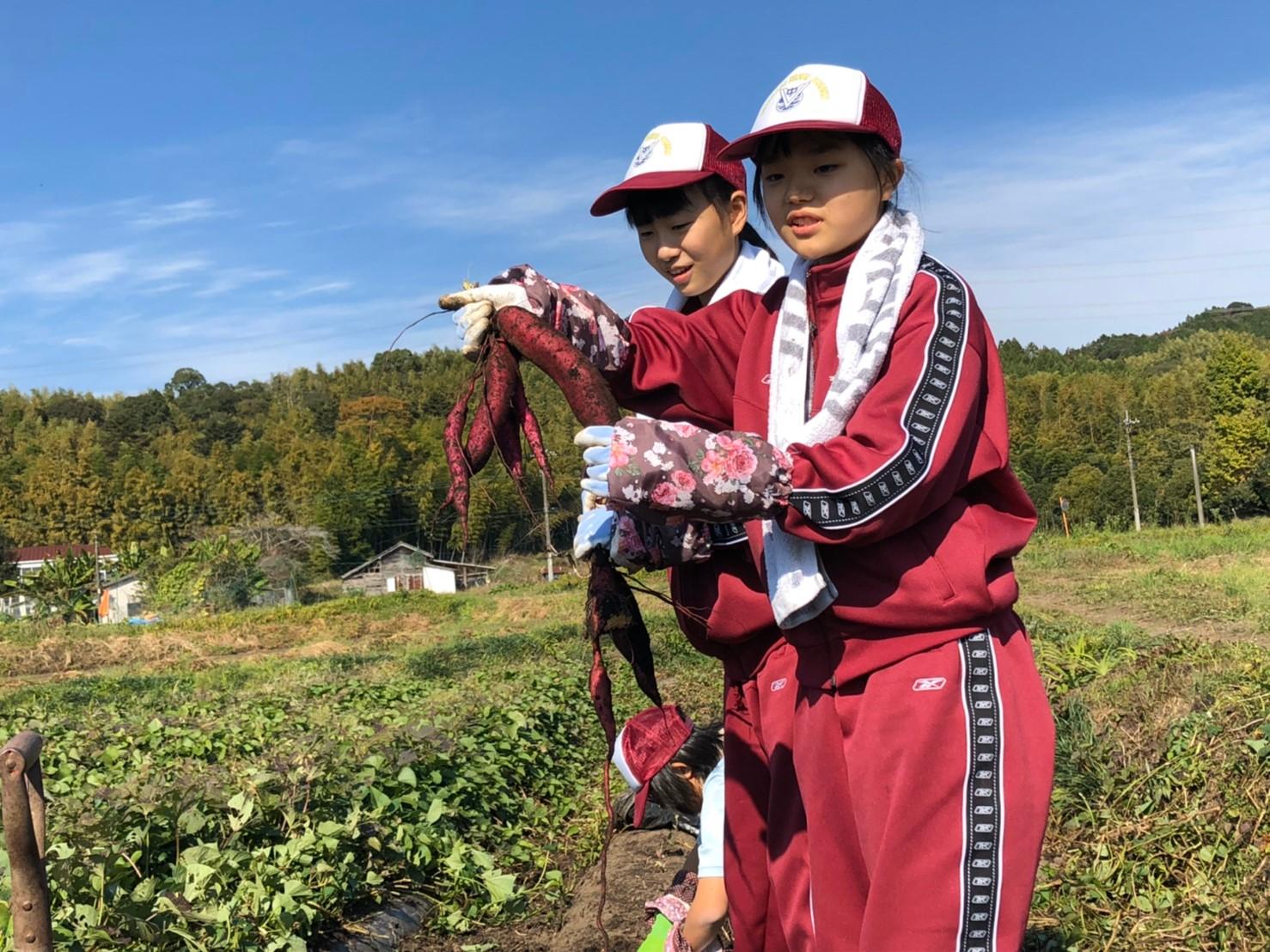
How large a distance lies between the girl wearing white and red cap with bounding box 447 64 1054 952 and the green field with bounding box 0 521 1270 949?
6.36 feet

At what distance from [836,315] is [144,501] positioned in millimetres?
64600

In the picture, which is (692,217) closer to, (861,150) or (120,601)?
(861,150)

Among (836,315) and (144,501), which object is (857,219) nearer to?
(836,315)

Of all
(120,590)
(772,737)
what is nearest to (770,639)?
(772,737)

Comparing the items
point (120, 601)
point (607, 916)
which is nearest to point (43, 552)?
point (120, 601)

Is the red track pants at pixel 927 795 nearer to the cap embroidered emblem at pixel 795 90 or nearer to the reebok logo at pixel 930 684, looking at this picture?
the reebok logo at pixel 930 684

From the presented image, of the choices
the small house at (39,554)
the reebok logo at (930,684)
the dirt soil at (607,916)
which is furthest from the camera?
the small house at (39,554)

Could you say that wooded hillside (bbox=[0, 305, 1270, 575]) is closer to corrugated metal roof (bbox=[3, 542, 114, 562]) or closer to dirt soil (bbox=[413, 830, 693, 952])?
corrugated metal roof (bbox=[3, 542, 114, 562])

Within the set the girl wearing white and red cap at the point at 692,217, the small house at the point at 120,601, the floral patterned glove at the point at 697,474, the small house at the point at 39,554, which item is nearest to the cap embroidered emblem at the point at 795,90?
the girl wearing white and red cap at the point at 692,217

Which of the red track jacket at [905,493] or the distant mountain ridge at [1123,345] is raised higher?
the distant mountain ridge at [1123,345]

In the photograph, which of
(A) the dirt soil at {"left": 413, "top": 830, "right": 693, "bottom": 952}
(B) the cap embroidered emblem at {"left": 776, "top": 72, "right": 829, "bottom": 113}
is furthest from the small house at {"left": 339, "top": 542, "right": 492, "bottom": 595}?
(B) the cap embroidered emblem at {"left": 776, "top": 72, "right": 829, "bottom": 113}

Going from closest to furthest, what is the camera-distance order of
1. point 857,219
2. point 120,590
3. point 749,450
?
point 749,450, point 857,219, point 120,590

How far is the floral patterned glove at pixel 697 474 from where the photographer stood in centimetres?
155

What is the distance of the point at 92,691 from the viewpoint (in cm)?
1545
